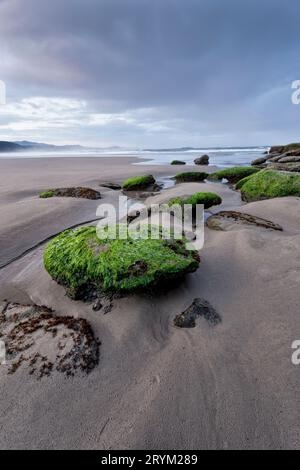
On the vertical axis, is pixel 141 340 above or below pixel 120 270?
below

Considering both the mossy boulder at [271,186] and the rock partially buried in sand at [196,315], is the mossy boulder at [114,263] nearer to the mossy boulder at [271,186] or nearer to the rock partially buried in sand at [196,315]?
the rock partially buried in sand at [196,315]

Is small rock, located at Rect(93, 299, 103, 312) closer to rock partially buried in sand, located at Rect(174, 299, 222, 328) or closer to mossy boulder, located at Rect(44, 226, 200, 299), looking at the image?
mossy boulder, located at Rect(44, 226, 200, 299)

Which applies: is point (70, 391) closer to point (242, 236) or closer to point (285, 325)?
point (285, 325)

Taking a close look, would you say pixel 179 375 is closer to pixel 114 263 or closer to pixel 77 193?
pixel 114 263

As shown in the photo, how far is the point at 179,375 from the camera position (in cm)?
227

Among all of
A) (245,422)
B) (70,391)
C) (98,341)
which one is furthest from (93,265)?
(245,422)

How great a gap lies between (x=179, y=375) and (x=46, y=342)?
1.24 m

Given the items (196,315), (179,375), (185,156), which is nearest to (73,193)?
(196,315)

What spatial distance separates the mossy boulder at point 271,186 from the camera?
7.75m

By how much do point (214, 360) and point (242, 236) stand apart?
97.7 inches

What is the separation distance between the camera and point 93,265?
316 cm

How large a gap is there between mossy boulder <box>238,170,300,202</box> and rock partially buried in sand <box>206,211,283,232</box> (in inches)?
114

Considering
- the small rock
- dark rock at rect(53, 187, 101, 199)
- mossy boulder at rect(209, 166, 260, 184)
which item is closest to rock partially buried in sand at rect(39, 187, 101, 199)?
dark rock at rect(53, 187, 101, 199)

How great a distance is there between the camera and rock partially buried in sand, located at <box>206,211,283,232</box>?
507 centimetres
